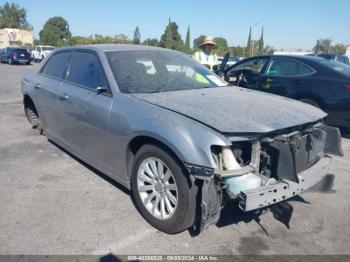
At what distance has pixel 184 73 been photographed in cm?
416

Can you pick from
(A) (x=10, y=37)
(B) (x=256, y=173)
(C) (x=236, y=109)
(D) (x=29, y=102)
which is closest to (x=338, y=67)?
(C) (x=236, y=109)

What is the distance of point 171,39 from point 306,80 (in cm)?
5279

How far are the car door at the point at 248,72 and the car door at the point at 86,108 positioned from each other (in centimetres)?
402

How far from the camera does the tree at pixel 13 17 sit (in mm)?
95500

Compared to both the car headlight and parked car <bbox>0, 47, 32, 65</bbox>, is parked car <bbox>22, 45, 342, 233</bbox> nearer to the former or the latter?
the car headlight

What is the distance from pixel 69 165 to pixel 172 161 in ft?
7.60

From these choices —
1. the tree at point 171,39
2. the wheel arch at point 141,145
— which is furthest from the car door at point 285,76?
the tree at point 171,39

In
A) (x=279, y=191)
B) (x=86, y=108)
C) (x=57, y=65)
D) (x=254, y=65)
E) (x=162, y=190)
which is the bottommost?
(x=162, y=190)

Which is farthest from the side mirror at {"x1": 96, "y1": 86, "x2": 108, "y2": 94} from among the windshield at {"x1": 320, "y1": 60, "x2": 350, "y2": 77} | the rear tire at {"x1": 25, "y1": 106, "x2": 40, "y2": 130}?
the windshield at {"x1": 320, "y1": 60, "x2": 350, "y2": 77}

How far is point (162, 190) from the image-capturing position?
2.97 m

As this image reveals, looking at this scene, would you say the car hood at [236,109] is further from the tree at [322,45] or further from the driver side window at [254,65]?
the tree at [322,45]

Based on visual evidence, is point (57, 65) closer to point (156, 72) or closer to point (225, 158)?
point (156, 72)

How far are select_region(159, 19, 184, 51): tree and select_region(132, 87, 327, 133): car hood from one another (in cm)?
4967

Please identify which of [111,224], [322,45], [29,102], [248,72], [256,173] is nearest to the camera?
[256,173]
